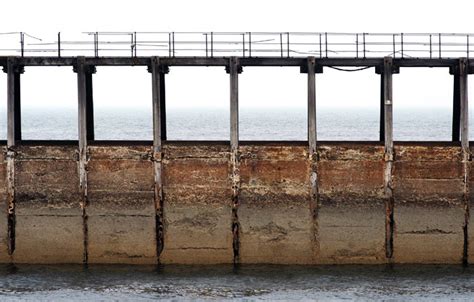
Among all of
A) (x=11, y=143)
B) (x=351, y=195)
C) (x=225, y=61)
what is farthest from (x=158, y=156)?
(x=351, y=195)

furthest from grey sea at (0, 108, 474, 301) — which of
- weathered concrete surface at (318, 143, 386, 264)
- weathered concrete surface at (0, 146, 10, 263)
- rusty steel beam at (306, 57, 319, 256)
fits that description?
rusty steel beam at (306, 57, 319, 256)

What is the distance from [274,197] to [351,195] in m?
2.68

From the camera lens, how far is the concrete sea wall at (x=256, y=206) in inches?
1351

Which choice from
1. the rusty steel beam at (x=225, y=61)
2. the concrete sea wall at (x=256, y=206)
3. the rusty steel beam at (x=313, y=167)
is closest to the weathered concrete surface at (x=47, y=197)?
the concrete sea wall at (x=256, y=206)

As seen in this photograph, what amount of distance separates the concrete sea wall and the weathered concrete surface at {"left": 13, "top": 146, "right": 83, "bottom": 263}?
4 cm

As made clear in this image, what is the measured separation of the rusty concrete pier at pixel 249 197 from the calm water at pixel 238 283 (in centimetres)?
49

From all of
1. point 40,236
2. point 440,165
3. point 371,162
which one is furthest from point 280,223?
A: point 40,236

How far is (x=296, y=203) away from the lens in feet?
113

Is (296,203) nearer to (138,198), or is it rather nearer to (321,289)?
(321,289)

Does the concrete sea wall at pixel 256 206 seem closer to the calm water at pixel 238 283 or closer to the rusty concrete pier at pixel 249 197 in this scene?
the rusty concrete pier at pixel 249 197

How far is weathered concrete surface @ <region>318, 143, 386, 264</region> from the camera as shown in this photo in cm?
3431

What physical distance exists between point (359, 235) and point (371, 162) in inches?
101

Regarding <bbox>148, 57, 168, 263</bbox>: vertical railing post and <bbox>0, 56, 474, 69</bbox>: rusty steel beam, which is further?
<bbox>0, 56, 474, 69</bbox>: rusty steel beam

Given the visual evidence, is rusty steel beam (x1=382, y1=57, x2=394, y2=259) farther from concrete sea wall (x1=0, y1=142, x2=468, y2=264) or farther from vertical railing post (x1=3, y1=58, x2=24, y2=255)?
vertical railing post (x1=3, y1=58, x2=24, y2=255)
